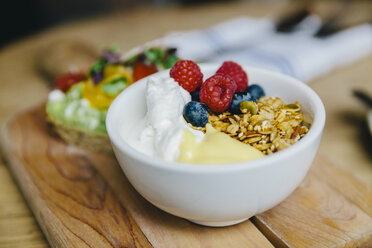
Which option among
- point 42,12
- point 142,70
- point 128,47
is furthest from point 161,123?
point 42,12

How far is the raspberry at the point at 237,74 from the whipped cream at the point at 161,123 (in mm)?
141

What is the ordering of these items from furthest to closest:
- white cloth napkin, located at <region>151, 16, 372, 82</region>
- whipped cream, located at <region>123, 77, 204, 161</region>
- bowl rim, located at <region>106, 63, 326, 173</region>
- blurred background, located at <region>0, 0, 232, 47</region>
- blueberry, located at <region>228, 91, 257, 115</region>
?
blurred background, located at <region>0, 0, 232, 47</region> < white cloth napkin, located at <region>151, 16, 372, 82</region> < blueberry, located at <region>228, 91, 257, 115</region> < whipped cream, located at <region>123, 77, 204, 161</region> < bowl rim, located at <region>106, 63, 326, 173</region>

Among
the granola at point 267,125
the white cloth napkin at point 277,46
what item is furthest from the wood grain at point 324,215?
the white cloth napkin at point 277,46

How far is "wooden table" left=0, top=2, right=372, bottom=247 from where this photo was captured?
1.03 meters

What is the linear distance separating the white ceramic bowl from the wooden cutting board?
6 centimetres

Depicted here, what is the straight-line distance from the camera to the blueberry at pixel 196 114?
2.78ft

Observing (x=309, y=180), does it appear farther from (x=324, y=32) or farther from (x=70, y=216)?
(x=324, y=32)

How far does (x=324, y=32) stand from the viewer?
5.89 ft

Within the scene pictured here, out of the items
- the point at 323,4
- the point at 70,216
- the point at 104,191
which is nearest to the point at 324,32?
the point at 323,4

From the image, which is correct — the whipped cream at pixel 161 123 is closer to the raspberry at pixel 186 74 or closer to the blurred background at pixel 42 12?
the raspberry at pixel 186 74

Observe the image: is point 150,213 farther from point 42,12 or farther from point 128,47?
point 42,12

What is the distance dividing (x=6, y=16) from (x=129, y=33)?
2.00 metres

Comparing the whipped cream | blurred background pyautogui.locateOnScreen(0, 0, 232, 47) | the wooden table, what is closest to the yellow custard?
the whipped cream

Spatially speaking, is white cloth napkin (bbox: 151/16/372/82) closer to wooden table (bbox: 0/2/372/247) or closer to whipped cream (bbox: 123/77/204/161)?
wooden table (bbox: 0/2/372/247)
